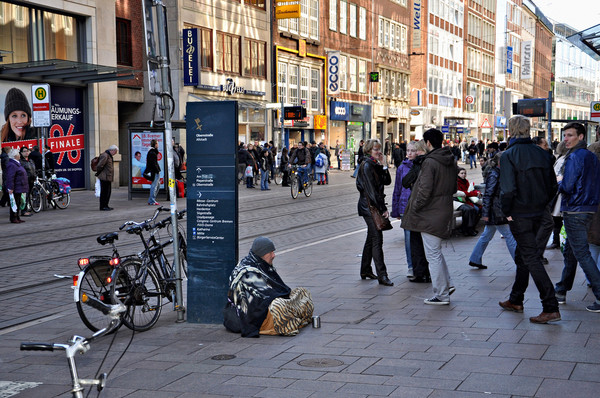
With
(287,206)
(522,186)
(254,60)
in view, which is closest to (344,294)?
(522,186)

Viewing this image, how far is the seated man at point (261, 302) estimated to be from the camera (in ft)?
23.0

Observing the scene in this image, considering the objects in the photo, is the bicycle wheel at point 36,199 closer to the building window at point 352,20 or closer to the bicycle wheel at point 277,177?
the bicycle wheel at point 277,177

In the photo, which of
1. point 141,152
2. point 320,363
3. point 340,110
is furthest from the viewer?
point 340,110

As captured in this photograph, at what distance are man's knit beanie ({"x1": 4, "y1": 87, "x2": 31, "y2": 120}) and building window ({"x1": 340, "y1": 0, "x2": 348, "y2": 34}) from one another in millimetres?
27391

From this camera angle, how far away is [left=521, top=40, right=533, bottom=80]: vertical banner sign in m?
88.9

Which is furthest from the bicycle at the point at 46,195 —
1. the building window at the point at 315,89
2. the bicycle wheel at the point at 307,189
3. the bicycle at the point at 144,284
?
the building window at the point at 315,89

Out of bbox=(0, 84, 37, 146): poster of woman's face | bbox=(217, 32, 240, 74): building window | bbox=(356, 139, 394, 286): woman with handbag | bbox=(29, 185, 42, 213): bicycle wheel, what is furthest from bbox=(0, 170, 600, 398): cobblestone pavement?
bbox=(217, 32, 240, 74): building window

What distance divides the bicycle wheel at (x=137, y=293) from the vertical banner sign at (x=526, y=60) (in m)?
87.0

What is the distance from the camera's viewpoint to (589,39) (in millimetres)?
15281

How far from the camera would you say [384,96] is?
5569cm

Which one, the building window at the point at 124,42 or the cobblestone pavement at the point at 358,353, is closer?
the cobblestone pavement at the point at 358,353

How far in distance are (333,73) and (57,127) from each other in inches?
907

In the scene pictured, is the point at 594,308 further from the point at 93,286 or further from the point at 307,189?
the point at 307,189

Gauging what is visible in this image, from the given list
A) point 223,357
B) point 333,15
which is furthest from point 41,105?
point 333,15
